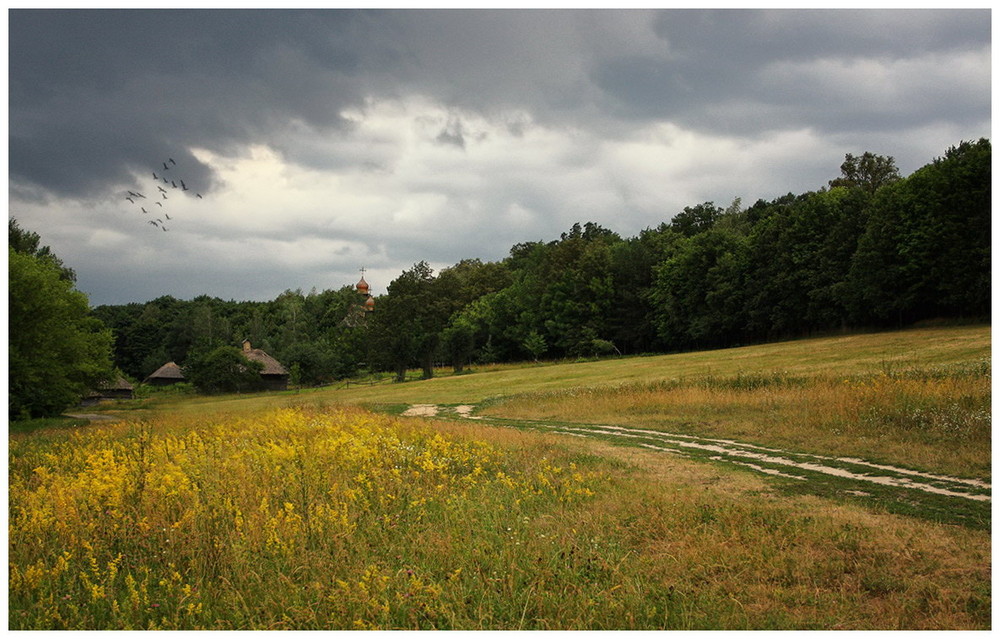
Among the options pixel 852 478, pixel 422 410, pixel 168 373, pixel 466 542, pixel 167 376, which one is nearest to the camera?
pixel 466 542

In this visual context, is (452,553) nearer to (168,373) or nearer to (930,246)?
(930,246)

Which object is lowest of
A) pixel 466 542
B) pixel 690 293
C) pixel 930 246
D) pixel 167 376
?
pixel 466 542

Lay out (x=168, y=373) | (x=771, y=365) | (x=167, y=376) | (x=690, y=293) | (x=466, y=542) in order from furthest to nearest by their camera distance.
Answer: (x=168, y=373)
(x=167, y=376)
(x=690, y=293)
(x=771, y=365)
(x=466, y=542)

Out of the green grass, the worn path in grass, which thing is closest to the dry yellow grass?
the worn path in grass

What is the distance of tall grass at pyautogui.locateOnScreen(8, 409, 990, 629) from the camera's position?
5172 mm

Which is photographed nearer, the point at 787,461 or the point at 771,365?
the point at 787,461

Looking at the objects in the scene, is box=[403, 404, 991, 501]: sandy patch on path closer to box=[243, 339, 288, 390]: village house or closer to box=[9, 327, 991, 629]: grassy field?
box=[9, 327, 991, 629]: grassy field

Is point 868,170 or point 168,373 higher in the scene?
point 868,170

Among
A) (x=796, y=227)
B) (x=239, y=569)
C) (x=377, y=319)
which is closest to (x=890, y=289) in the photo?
(x=796, y=227)

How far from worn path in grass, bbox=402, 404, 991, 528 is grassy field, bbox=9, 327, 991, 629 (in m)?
0.20

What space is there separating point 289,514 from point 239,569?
126cm

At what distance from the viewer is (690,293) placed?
71688 millimetres

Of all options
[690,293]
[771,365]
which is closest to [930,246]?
[771,365]

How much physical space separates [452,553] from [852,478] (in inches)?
323
